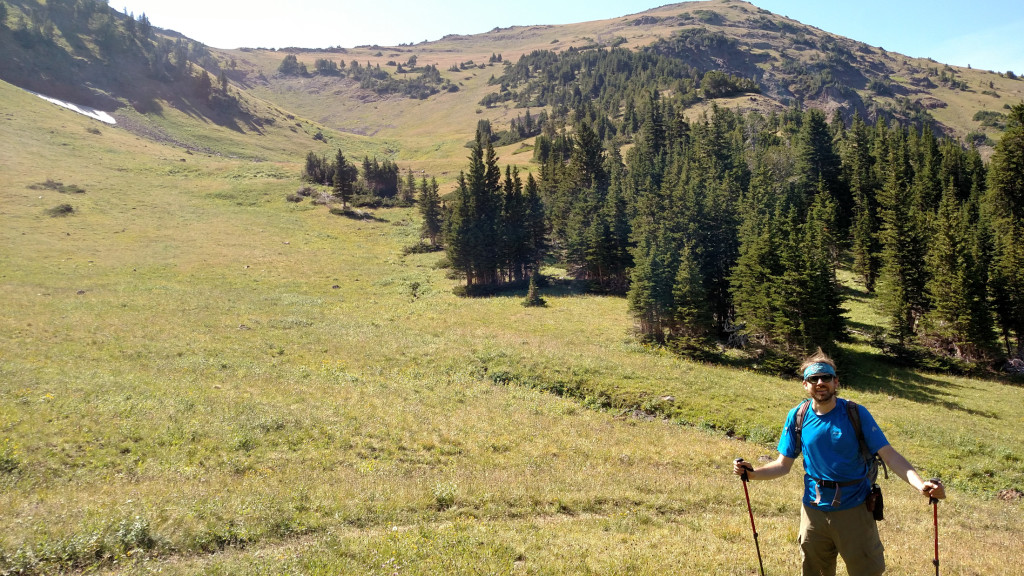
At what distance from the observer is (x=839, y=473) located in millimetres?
5961

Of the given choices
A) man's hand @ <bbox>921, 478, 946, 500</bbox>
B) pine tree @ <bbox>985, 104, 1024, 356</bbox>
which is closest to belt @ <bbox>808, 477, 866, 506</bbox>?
man's hand @ <bbox>921, 478, 946, 500</bbox>

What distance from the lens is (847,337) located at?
43188mm

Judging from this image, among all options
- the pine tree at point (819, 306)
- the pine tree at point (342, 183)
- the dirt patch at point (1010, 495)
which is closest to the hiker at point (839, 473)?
the dirt patch at point (1010, 495)

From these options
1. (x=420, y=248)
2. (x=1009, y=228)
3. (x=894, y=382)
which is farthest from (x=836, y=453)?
(x=420, y=248)

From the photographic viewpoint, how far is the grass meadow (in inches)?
376

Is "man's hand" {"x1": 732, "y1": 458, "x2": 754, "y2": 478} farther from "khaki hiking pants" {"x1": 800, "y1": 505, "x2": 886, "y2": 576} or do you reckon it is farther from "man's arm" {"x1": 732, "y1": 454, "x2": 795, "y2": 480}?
"khaki hiking pants" {"x1": 800, "y1": 505, "x2": 886, "y2": 576}

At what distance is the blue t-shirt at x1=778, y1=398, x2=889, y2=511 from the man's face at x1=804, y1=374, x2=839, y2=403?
16cm

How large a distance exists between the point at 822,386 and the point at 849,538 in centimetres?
208

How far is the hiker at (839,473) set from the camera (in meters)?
5.91

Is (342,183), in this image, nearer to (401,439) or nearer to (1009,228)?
(401,439)

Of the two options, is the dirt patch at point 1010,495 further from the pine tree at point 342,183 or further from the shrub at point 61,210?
the shrub at point 61,210

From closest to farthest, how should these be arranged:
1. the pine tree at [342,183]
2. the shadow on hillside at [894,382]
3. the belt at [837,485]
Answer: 1. the belt at [837,485]
2. the shadow on hillside at [894,382]
3. the pine tree at [342,183]

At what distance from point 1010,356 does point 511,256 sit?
180 feet

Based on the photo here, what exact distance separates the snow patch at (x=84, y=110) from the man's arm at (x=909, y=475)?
658 feet
